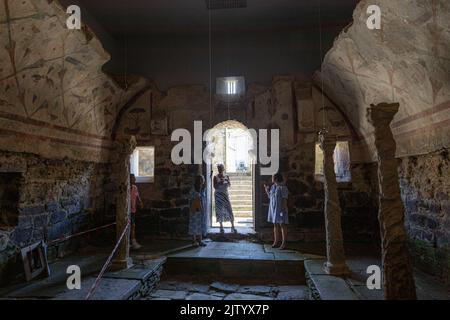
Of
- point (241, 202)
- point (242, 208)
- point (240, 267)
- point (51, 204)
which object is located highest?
point (51, 204)

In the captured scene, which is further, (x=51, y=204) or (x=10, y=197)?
(x=51, y=204)

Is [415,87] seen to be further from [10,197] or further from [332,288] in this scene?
[10,197]

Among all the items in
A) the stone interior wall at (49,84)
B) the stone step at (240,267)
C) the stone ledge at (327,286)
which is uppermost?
the stone interior wall at (49,84)

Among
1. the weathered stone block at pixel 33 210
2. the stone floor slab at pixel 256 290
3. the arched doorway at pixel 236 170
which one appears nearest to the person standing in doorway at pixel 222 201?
the arched doorway at pixel 236 170

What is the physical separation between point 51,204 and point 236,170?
1054 centimetres

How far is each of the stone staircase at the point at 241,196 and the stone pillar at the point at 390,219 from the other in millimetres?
7526

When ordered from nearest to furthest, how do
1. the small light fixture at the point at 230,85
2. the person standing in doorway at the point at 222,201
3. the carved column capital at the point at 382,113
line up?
the carved column capital at the point at 382,113
the person standing in doorway at the point at 222,201
the small light fixture at the point at 230,85

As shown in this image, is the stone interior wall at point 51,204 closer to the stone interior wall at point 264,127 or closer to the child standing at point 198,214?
the stone interior wall at point 264,127

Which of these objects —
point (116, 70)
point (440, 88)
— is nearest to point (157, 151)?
point (116, 70)

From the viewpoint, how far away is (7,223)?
418cm

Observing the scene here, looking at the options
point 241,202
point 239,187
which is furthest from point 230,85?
point 239,187

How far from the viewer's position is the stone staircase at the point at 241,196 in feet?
34.5

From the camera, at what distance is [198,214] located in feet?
20.9
